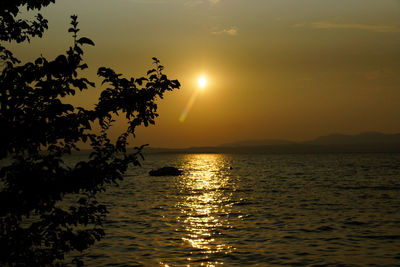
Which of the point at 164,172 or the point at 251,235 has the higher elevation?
the point at 251,235

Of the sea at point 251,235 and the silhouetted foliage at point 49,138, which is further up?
the silhouetted foliage at point 49,138

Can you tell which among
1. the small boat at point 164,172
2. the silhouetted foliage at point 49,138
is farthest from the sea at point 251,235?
the small boat at point 164,172

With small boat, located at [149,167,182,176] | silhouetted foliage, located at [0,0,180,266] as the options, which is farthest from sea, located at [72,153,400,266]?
small boat, located at [149,167,182,176]

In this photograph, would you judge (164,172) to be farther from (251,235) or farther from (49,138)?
(49,138)

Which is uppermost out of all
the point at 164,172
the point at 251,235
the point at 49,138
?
the point at 49,138

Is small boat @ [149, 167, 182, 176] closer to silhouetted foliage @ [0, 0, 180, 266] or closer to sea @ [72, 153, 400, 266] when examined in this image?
sea @ [72, 153, 400, 266]

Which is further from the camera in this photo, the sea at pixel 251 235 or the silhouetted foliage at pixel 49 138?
the sea at pixel 251 235

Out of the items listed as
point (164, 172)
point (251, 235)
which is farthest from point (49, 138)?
point (164, 172)

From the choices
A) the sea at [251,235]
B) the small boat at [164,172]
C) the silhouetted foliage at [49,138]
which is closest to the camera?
the silhouetted foliage at [49,138]

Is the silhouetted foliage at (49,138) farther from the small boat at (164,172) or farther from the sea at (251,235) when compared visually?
the small boat at (164,172)

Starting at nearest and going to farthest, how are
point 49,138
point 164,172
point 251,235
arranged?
point 49,138, point 251,235, point 164,172

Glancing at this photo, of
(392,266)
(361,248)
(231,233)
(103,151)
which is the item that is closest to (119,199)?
(231,233)

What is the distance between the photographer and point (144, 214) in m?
32.6

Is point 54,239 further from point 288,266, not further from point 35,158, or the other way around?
point 288,266
